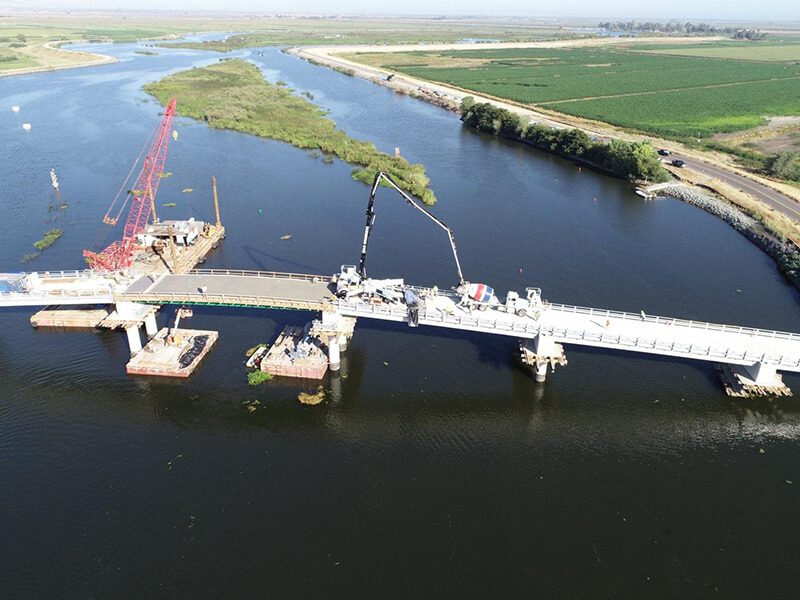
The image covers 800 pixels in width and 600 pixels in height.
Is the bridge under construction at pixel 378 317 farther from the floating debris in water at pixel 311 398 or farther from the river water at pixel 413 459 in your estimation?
the floating debris in water at pixel 311 398

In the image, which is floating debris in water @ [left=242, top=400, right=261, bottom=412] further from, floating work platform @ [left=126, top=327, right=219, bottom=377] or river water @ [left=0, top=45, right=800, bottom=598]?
floating work platform @ [left=126, top=327, right=219, bottom=377]

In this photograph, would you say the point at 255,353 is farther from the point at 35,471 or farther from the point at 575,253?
the point at 575,253

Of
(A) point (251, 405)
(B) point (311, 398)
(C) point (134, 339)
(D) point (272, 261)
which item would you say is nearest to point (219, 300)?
(C) point (134, 339)

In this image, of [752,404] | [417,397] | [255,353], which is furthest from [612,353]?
[255,353]

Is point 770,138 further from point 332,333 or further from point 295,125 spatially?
point 332,333

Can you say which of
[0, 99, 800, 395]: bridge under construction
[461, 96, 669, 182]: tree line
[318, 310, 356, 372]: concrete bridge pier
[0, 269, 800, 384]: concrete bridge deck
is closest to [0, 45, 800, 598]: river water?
[318, 310, 356, 372]: concrete bridge pier
